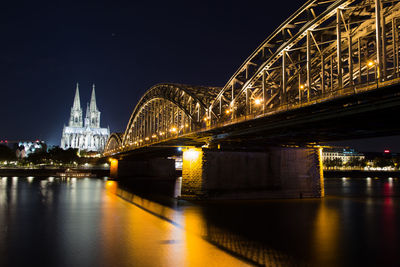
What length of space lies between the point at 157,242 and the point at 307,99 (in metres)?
13.7

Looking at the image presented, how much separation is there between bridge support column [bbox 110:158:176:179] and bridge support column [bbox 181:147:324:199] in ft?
206

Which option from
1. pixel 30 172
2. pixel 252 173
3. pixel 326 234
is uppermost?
pixel 252 173

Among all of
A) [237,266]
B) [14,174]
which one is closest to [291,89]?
[237,266]

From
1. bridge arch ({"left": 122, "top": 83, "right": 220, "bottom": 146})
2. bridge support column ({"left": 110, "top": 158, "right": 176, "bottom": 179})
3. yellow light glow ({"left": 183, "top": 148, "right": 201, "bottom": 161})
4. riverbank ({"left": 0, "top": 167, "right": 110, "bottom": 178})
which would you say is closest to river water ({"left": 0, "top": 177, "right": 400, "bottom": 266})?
yellow light glow ({"left": 183, "top": 148, "right": 201, "bottom": 161})

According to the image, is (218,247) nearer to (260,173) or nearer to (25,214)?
(25,214)

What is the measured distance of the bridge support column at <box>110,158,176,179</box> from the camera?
108m

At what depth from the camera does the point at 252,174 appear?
4534 centimetres

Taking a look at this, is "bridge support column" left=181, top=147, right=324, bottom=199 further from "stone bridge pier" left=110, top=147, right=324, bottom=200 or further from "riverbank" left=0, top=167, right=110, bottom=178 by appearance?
"riverbank" left=0, top=167, right=110, bottom=178

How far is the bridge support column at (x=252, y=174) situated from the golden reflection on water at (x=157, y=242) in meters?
11.2

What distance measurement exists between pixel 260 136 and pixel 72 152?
174816 millimetres

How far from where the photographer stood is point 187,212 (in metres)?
34.7

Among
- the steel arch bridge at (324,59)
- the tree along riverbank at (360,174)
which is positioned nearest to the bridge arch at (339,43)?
the steel arch bridge at (324,59)

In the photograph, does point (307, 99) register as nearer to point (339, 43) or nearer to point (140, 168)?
point (339, 43)

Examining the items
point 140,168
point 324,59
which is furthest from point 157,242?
point 140,168
